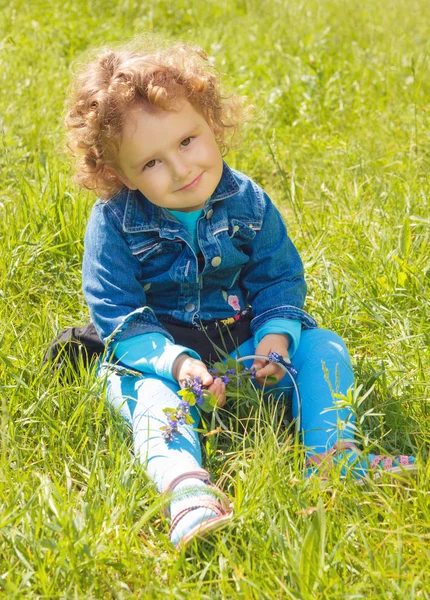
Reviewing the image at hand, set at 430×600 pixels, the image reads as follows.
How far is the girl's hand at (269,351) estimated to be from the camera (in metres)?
2.40

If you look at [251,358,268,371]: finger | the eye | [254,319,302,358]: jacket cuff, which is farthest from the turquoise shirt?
the eye

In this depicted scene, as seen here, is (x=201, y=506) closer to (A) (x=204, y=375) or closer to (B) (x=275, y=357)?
(A) (x=204, y=375)

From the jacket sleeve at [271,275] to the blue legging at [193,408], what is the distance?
0.11 meters

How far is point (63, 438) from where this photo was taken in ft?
7.24

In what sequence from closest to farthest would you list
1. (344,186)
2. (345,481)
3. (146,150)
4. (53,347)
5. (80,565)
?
1. (80,565)
2. (345,481)
3. (146,150)
4. (53,347)
5. (344,186)

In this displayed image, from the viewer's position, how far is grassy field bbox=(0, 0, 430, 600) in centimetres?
177

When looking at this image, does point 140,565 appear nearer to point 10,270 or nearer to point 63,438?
point 63,438

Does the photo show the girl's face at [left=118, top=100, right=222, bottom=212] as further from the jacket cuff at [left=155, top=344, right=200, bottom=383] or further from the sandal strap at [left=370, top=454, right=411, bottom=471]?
the sandal strap at [left=370, top=454, right=411, bottom=471]

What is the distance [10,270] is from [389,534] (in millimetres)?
1798

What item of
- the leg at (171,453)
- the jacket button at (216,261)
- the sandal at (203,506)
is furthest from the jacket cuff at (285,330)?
the sandal at (203,506)

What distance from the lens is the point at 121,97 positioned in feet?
7.75

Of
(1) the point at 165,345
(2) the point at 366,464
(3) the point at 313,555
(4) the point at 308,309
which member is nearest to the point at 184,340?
(1) the point at 165,345

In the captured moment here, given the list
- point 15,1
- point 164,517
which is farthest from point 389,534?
point 15,1

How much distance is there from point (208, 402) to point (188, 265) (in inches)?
20.1
